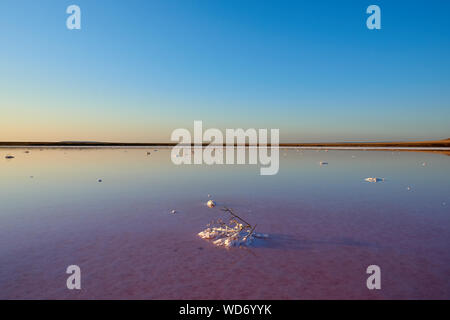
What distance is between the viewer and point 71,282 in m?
4.14

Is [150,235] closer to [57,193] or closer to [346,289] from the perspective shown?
[346,289]

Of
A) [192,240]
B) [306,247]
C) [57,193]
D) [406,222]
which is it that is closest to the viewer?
[306,247]

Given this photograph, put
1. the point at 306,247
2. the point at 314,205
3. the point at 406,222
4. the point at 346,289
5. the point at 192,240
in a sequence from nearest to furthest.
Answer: the point at 346,289 → the point at 306,247 → the point at 192,240 → the point at 406,222 → the point at 314,205

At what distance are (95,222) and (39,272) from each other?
2.81 metres

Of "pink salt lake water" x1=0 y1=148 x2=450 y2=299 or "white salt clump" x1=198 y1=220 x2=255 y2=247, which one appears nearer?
"pink salt lake water" x1=0 y1=148 x2=450 y2=299

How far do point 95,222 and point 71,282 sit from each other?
10.8ft

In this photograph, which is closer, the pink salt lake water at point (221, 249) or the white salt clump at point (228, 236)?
the pink salt lake water at point (221, 249)

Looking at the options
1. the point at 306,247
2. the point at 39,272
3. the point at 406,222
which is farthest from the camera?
the point at 406,222

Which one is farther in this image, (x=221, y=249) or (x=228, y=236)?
(x=228, y=236)

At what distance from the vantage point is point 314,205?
9172 mm
